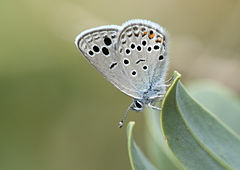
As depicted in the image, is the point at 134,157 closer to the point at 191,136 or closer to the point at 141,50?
the point at 191,136

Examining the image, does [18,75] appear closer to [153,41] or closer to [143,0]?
[143,0]

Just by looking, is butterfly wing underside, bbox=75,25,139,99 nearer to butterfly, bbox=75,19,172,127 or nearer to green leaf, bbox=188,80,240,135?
butterfly, bbox=75,19,172,127

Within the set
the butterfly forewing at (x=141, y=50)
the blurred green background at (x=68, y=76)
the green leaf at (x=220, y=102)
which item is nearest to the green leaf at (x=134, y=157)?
the butterfly forewing at (x=141, y=50)

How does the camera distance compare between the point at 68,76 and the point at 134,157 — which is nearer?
the point at 134,157

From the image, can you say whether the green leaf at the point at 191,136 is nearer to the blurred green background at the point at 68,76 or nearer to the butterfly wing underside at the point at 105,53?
the butterfly wing underside at the point at 105,53

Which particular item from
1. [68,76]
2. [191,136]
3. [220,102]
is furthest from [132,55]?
[68,76]

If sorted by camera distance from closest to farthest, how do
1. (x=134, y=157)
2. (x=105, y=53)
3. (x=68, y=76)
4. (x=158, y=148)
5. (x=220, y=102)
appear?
(x=134, y=157), (x=158, y=148), (x=105, y=53), (x=220, y=102), (x=68, y=76)

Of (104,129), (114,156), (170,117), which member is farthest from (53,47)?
(170,117)
